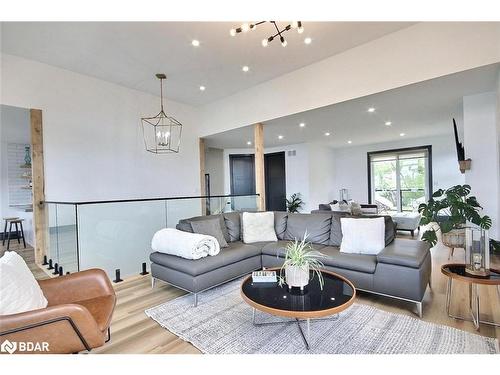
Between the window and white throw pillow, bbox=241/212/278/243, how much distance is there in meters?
4.99

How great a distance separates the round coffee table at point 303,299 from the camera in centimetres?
175

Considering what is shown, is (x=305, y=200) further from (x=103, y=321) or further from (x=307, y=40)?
(x=103, y=321)

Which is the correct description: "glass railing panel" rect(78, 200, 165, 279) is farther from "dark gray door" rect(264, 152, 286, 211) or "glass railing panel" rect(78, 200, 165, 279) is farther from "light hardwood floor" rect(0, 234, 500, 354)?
"dark gray door" rect(264, 152, 286, 211)

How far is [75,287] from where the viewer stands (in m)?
1.89

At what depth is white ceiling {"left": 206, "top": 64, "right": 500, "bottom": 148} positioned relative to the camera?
3.49 metres

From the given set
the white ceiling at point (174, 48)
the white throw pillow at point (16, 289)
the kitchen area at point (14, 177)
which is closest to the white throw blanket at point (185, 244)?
the white throw pillow at point (16, 289)

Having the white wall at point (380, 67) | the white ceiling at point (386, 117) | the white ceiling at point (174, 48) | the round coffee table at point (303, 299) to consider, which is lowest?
the round coffee table at point (303, 299)

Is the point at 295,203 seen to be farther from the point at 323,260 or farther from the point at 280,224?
the point at 323,260

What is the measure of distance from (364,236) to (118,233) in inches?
135

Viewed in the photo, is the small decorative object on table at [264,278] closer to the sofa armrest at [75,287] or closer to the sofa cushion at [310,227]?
the sofa armrest at [75,287]

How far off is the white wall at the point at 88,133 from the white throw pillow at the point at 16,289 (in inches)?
123

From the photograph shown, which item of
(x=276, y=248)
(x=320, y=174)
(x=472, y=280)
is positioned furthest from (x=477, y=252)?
(x=320, y=174)

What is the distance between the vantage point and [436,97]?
405 cm
